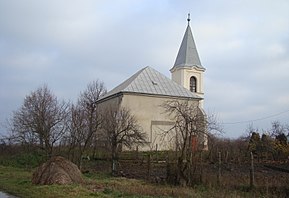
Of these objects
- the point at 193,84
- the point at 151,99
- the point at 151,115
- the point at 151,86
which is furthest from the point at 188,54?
the point at 151,115

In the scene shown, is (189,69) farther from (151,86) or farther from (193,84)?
(151,86)

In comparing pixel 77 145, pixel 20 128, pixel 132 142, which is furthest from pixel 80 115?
pixel 20 128

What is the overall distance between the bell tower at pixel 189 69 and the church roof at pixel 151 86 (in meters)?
6.34

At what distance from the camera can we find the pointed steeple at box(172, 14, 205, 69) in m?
58.0

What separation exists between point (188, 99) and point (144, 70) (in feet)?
25.2

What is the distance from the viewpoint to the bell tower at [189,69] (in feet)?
188

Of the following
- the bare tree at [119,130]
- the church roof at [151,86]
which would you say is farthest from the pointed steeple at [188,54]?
the bare tree at [119,130]

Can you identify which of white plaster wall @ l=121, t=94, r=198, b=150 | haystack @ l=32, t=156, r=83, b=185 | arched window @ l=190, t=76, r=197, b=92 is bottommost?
haystack @ l=32, t=156, r=83, b=185

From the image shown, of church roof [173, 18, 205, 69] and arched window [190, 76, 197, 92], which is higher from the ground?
church roof [173, 18, 205, 69]

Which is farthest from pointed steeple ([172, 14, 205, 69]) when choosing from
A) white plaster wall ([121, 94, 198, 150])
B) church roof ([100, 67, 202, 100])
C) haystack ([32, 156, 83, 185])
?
haystack ([32, 156, 83, 185])

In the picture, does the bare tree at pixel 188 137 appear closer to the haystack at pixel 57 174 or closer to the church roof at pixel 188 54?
the haystack at pixel 57 174

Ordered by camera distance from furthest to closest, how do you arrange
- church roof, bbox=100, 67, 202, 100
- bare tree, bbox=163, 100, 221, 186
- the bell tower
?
the bell tower → church roof, bbox=100, 67, 202, 100 → bare tree, bbox=163, 100, 221, 186

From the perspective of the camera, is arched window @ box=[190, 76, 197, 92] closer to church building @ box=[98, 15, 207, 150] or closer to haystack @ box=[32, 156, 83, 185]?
church building @ box=[98, 15, 207, 150]

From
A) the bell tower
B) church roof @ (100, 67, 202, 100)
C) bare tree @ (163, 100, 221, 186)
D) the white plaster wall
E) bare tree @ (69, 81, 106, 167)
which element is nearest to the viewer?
bare tree @ (163, 100, 221, 186)
